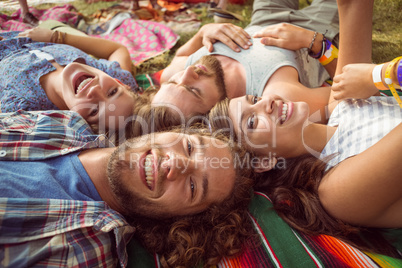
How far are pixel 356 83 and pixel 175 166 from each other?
1.01 m

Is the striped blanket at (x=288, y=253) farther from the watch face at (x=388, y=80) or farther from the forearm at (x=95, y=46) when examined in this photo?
the forearm at (x=95, y=46)

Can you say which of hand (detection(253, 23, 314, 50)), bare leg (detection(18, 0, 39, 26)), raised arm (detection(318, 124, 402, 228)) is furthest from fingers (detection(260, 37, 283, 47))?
bare leg (detection(18, 0, 39, 26))

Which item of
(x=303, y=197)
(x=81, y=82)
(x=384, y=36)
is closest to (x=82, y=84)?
(x=81, y=82)

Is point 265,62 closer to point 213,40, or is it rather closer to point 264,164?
point 213,40

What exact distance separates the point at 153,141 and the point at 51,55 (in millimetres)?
1431

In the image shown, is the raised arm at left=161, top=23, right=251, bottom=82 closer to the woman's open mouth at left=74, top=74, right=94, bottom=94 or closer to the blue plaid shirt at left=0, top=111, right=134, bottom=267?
the woman's open mouth at left=74, top=74, right=94, bottom=94

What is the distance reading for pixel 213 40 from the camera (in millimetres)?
2277

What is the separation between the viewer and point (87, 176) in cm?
143

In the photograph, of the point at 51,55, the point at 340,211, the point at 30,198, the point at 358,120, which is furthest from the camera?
the point at 51,55

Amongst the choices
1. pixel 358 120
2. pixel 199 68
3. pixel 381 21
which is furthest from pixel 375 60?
pixel 199 68

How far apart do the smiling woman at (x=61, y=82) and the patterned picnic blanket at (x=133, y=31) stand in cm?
45

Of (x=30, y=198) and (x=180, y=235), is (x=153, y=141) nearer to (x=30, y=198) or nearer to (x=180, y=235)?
(x=180, y=235)

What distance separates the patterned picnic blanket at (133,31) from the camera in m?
2.91

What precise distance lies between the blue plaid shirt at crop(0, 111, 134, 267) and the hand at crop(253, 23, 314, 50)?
1506 mm
